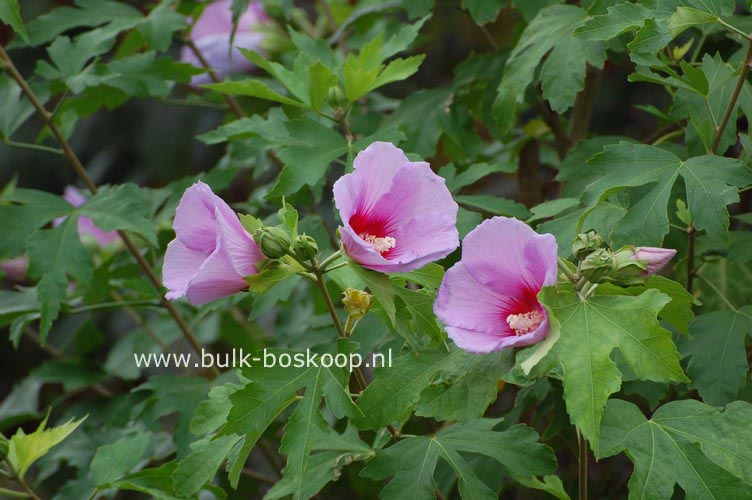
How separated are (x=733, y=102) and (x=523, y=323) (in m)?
0.33

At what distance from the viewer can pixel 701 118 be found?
3.13ft

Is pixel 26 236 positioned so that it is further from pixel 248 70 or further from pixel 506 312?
pixel 506 312

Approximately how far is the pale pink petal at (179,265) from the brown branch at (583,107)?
688 mm

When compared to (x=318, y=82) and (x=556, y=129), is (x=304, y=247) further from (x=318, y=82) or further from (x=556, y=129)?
(x=556, y=129)

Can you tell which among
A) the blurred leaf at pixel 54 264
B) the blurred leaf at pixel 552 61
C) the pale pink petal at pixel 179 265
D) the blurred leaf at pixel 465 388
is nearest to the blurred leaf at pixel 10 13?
the blurred leaf at pixel 54 264

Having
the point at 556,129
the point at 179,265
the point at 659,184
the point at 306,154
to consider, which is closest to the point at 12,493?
the point at 179,265

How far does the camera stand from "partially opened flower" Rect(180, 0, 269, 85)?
60.4 inches

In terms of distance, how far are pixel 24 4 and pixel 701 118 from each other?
6.41 ft

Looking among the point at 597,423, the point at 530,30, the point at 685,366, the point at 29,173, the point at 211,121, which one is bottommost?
the point at 29,173

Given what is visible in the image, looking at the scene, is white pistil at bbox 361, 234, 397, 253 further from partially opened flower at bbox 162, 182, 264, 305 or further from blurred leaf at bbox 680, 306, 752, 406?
blurred leaf at bbox 680, 306, 752, 406

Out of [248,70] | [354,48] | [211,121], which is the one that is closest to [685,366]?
[354,48]

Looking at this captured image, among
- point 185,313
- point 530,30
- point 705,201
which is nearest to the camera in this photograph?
point 705,201

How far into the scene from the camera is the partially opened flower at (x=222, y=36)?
1534 mm

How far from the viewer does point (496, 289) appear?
2.27 ft
